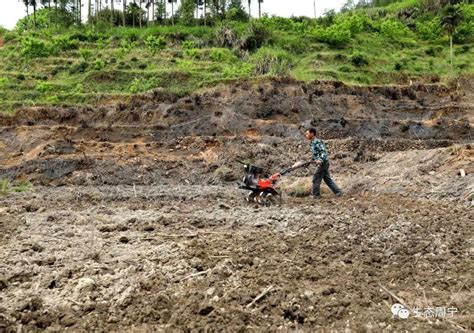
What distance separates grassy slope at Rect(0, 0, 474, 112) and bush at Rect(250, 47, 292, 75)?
0.07 m

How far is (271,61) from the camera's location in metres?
31.0

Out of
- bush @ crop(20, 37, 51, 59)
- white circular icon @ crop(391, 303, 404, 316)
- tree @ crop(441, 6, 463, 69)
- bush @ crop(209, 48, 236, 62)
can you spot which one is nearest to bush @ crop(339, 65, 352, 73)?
bush @ crop(209, 48, 236, 62)

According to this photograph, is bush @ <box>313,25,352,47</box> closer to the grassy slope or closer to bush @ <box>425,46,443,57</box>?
the grassy slope

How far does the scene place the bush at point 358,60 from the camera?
106ft

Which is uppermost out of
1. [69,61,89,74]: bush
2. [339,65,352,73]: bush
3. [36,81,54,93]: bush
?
[69,61,89,74]: bush

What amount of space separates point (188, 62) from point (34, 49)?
35.5ft

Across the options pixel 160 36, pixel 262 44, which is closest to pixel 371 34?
pixel 262 44

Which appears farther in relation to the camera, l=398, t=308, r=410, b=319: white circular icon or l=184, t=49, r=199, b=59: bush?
l=184, t=49, r=199, b=59: bush

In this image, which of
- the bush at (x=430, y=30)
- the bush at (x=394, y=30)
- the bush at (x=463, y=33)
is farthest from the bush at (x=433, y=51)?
the bush at (x=430, y=30)

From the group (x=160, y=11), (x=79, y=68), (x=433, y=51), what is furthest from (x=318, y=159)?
(x=160, y=11)

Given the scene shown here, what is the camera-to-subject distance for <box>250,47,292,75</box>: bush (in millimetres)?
29266

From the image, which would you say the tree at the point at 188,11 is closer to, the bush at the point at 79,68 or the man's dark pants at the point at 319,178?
the bush at the point at 79,68

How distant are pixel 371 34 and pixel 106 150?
1108 inches

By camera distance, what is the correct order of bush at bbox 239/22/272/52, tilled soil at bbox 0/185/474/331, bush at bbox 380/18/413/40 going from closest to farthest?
tilled soil at bbox 0/185/474/331
bush at bbox 239/22/272/52
bush at bbox 380/18/413/40
